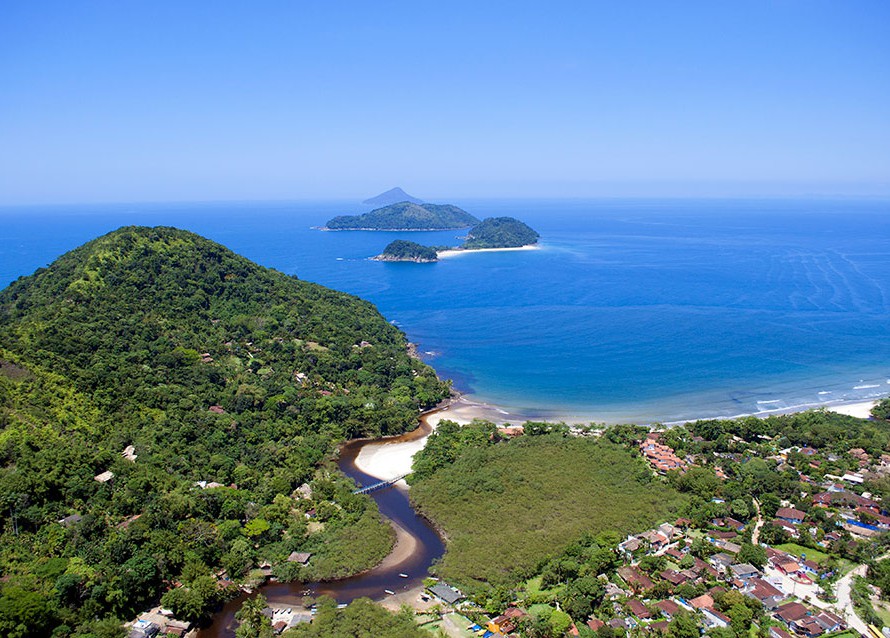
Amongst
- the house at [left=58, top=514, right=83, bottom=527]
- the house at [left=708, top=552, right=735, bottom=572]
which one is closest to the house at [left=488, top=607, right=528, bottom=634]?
the house at [left=708, top=552, right=735, bottom=572]

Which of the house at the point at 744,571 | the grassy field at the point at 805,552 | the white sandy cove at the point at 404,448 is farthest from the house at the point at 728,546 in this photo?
the white sandy cove at the point at 404,448

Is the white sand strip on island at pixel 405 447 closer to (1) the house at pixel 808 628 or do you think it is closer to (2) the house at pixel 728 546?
(2) the house at pixel 728 546

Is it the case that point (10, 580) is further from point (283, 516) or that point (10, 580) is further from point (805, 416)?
point (805, 416)

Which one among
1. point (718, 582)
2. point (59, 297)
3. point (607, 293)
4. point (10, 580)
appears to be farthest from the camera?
point (607, 293)

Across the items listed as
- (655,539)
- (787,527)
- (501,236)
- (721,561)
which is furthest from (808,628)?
(501,236)

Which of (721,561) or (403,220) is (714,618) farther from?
(403,220)

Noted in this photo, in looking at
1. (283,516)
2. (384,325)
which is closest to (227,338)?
(384,325)

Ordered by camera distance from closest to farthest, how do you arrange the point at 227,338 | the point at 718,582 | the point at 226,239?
the point at 718,582
the point at 227,338
the point at 226,239
